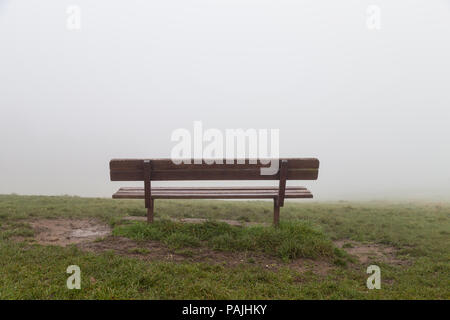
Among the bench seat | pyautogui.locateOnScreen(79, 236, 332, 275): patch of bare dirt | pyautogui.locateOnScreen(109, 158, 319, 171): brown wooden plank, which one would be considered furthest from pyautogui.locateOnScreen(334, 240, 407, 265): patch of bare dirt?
pyautogui.locateOnScreen(109, 158, 319, 171): brown wooden plank

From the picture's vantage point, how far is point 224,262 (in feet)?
14.8

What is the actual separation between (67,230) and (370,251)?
518 centimetres

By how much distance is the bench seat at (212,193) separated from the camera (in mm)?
5621

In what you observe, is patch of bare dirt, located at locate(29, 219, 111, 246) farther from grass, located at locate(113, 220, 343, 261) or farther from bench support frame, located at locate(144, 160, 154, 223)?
bench support frame, located at locate(144, 160, 154, 223)

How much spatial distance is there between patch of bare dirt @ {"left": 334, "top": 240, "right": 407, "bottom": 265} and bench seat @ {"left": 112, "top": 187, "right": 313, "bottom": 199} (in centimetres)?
115

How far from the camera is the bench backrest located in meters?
5.30

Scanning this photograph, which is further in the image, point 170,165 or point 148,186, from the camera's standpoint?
point 148,186

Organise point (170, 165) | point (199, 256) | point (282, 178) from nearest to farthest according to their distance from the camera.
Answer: point (199, 256)
point (170, 165)
point (282, 178)

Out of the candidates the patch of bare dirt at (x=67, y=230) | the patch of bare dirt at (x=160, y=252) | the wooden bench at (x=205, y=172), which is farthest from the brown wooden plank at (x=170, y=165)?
the patch of bare dirt at (x=67, y=230)

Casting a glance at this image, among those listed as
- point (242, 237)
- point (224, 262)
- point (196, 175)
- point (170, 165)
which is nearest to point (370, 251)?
point (242, 237)

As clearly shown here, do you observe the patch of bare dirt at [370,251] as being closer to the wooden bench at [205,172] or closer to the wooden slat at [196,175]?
the wooden bench at [205,172]

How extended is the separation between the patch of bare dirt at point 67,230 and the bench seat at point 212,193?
810 mm

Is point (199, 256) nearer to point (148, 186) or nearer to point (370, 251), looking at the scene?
point (148, 186)
